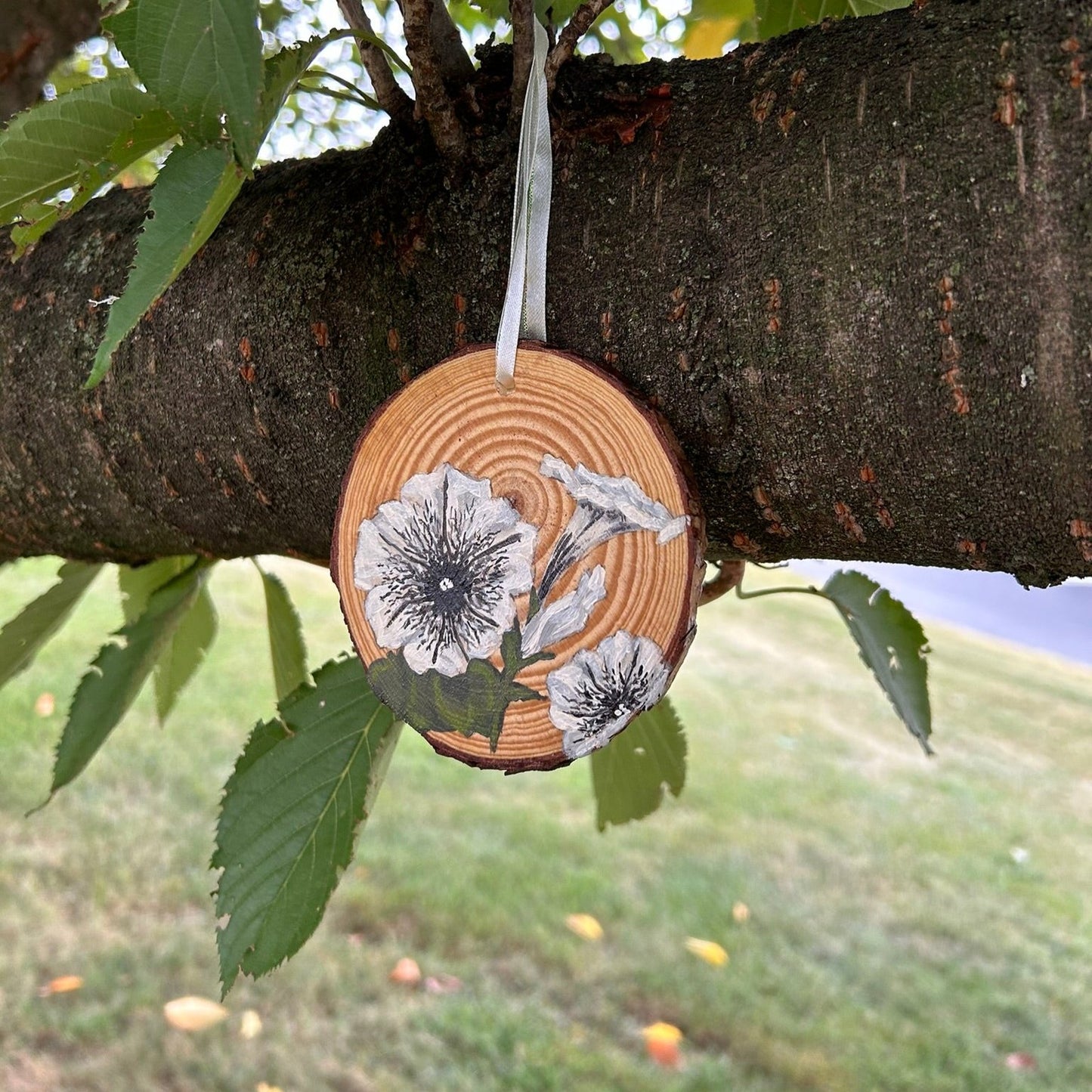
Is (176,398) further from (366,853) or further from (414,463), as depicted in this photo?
(366,853)

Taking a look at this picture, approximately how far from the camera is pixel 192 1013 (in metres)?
2.26

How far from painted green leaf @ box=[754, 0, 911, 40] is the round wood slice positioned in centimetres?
48

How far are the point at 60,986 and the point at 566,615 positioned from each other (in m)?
2.22

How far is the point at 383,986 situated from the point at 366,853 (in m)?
0.63

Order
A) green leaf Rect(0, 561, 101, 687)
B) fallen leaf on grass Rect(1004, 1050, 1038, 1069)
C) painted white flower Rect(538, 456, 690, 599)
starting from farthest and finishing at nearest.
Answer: fallen leaf on grass Rect(1004, 1050, 1038, 1069) < green leaf Rect(0, 561, 101, 687) < painted white flower Rect(538, 456, 690, 599)

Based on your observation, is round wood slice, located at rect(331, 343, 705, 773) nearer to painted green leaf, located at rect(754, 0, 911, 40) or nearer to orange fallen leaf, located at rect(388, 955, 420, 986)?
painted green leaf, located at rect(754, 0, 911, 40)

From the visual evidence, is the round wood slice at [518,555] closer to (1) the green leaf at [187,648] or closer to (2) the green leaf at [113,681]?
(2) the green leaf at [113,681]

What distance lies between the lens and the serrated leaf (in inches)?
23.9

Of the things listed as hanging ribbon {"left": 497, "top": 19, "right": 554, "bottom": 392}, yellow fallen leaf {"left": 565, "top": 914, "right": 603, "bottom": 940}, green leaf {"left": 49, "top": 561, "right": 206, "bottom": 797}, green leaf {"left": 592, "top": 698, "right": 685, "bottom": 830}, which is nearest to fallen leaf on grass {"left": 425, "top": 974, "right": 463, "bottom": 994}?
yellow fallen leaf {"left": 565, "top": 914, "right": 603, "bottom": 940}

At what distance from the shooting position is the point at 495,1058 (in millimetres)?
2266

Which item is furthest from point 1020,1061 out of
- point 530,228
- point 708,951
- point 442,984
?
point 530,228

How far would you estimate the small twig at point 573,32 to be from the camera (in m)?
0.61

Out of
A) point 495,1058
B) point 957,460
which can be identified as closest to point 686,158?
point 957,460

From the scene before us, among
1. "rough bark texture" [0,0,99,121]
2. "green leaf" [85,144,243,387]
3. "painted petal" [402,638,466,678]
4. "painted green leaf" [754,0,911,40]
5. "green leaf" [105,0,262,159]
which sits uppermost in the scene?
"rough bark texture" [0,0,99,121]
